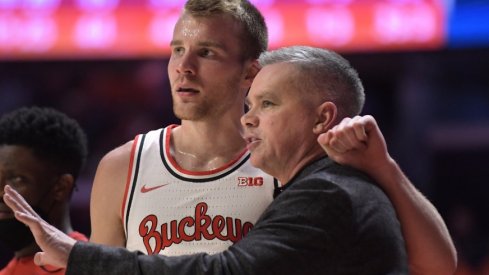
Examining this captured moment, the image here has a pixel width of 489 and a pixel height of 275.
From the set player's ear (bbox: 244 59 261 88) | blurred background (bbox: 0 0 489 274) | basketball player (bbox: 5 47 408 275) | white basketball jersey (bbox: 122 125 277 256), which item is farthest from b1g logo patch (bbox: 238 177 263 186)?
blurred background (bbox: 0 0 489 274)

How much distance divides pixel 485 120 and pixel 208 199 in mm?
8384

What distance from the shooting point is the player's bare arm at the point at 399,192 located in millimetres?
2768

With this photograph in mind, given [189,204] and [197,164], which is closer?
[189,204]

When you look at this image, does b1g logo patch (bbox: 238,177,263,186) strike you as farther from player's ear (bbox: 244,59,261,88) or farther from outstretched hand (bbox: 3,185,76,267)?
outstretched hand (bbox: 3,185,76,267)

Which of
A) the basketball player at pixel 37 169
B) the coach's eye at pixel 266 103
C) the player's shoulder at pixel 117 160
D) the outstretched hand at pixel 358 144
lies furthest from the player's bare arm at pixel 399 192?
the basketball player at pixel 37 169

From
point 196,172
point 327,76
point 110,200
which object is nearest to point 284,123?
point 327,76

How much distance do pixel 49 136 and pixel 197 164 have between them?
0.90 m

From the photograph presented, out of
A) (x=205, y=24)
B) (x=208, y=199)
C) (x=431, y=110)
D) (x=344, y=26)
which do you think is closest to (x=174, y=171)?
(x=208, y=199)

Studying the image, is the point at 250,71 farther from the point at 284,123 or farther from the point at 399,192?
the point at 399,192

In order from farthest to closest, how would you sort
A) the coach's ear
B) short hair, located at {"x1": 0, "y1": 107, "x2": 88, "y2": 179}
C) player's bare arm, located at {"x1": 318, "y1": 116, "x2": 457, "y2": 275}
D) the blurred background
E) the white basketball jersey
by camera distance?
the blurred background, short hair, located at {"x1": 0, "y1": 107, "x2": 88, "y2": 179}, the white basketball jersey, the coach's ear, player's bare arm, located at {"x1": 318, "y1": 116, "x2": 457, "y2": 275}

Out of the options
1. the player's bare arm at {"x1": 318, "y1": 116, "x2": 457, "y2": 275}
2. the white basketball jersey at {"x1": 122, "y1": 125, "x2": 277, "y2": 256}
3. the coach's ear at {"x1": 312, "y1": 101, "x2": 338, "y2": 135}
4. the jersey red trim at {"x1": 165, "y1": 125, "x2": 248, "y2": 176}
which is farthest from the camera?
the jersey red trim at {"x1": 165, "y1": 125, "x2": 248, "y2": 176}

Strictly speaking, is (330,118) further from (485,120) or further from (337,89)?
(485,120)

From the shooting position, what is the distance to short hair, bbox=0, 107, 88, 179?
4.05 meters

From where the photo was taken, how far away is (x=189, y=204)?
11.2ft
